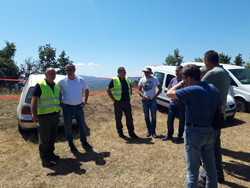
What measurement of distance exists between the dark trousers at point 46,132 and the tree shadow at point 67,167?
0.30m

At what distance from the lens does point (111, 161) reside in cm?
367

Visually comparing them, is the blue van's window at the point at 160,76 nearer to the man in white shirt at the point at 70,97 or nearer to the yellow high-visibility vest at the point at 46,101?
the man in white shirt at the point at 70,97

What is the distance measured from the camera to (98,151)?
4.16 metres

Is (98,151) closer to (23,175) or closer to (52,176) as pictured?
(52,176)

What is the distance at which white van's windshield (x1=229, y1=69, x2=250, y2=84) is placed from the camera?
24.0ft

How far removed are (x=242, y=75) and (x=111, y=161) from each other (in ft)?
22.4

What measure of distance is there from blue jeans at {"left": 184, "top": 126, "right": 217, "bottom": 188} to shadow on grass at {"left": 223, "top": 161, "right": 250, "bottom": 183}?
1.17m

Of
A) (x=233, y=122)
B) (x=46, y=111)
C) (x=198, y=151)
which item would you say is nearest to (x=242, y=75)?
(x=233, y=122)

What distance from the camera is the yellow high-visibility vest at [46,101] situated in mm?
3422

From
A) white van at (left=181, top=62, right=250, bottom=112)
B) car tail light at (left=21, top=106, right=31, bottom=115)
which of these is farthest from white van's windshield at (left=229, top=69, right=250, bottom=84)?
car tail light at (left=21, top=106, right=31, bottom=115)

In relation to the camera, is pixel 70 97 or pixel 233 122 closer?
pixel 70 97

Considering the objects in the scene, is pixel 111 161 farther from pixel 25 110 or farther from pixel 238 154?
pixel 238 154

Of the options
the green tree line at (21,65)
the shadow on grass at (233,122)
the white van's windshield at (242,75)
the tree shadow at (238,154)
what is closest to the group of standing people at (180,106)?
the tree shadow at (238,154)

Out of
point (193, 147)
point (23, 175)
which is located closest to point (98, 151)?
point (23, 175)
